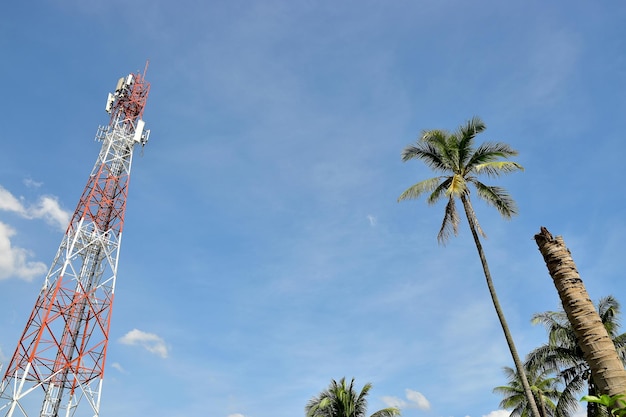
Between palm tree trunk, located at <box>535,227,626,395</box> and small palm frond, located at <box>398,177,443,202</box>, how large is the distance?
12.1m

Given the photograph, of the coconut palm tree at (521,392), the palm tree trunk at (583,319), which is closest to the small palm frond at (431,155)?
the palm tree trunk at (583,319)

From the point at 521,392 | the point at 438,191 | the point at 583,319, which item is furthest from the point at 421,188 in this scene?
the point at 521,392

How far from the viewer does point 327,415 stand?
32906 mm

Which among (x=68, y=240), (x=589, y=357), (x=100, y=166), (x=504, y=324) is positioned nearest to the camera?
(x=589, y=357)

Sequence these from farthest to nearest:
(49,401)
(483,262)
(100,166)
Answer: (100,166), (49,401), (483,262)

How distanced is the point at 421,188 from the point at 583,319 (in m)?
13.3

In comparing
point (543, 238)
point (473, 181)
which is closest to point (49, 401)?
point (473, 181)

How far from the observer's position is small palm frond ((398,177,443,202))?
20.1m

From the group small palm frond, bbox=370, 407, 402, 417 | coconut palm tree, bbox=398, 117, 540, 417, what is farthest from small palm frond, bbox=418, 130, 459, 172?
Result: small palm frond, bbox=370, 407, 402, 417

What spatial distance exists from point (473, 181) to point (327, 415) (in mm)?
22241

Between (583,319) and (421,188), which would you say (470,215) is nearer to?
(421,188)

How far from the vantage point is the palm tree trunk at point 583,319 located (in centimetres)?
684

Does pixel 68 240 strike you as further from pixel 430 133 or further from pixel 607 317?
pixel 607 317

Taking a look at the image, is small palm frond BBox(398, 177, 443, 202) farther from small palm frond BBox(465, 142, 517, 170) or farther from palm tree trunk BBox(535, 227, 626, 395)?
palm tree trunk BBox(535, 227, 626, 395)
